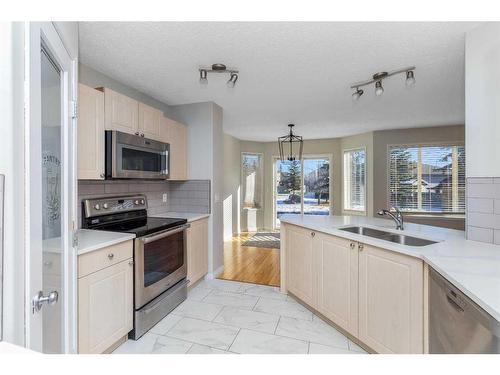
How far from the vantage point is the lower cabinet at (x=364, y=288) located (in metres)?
1.50

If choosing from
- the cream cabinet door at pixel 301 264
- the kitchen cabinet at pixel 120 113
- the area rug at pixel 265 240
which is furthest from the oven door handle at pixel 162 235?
the area rug at pixel 265 240

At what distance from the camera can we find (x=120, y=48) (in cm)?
195

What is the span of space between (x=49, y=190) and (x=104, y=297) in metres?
0.97

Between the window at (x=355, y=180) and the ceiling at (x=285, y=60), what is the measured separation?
6.60 ft

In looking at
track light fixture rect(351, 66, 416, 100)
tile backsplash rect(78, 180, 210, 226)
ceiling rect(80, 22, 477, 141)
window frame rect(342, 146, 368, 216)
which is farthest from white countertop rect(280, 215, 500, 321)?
window frame rect(342, 146, 368, 216)

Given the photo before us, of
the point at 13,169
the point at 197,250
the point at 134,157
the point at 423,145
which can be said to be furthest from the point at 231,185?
the point at 13,169

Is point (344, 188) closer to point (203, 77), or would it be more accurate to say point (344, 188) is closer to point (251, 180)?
point (251, 180)

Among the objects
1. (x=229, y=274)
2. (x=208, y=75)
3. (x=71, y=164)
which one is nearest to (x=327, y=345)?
(x=229, y=274)

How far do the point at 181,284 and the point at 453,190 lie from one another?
5239 millimetres

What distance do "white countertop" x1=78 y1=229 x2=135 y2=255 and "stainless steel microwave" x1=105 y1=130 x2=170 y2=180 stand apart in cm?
49

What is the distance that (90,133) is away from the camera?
2021mm

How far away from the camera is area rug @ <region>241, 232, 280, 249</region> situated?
5.04m

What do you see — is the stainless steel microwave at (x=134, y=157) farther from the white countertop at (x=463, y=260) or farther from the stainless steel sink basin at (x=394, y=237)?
the stainless steel sink basin at (x=394, y=237)

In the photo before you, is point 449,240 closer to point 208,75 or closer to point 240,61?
point 240,61
